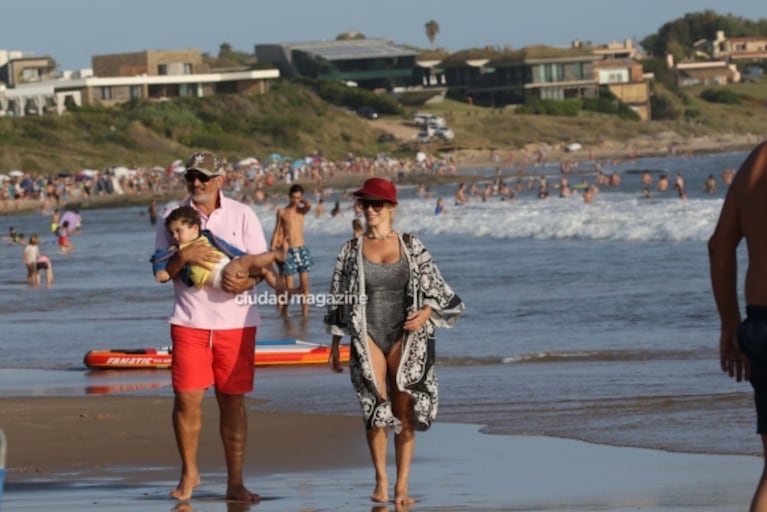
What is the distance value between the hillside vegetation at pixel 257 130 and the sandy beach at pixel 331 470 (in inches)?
3004

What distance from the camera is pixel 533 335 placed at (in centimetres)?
1539

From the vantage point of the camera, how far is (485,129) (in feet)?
368

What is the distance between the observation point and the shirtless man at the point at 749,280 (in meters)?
4.67

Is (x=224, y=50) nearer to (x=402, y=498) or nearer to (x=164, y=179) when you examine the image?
(x=164, y=179)

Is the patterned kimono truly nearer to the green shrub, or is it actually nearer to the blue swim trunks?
the blue swim trunks

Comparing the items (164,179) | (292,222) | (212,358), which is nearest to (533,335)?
(292,222)

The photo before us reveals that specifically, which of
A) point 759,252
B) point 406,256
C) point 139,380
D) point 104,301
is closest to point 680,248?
point 104,301

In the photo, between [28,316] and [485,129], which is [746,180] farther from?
[485,129]

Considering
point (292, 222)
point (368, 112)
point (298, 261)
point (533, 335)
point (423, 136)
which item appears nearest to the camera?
point (533, 335)

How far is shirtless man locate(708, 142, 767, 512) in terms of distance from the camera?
4.67 meters

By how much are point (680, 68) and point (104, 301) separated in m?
142

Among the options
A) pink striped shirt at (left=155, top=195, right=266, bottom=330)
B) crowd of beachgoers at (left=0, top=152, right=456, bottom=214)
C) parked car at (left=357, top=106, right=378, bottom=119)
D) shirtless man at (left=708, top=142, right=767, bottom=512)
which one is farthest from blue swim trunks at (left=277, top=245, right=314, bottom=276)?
parked car at (left=357, top=106, right=378, bottom=119)

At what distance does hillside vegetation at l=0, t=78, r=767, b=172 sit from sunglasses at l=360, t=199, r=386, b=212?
3109 inches

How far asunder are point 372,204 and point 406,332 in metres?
0.57
